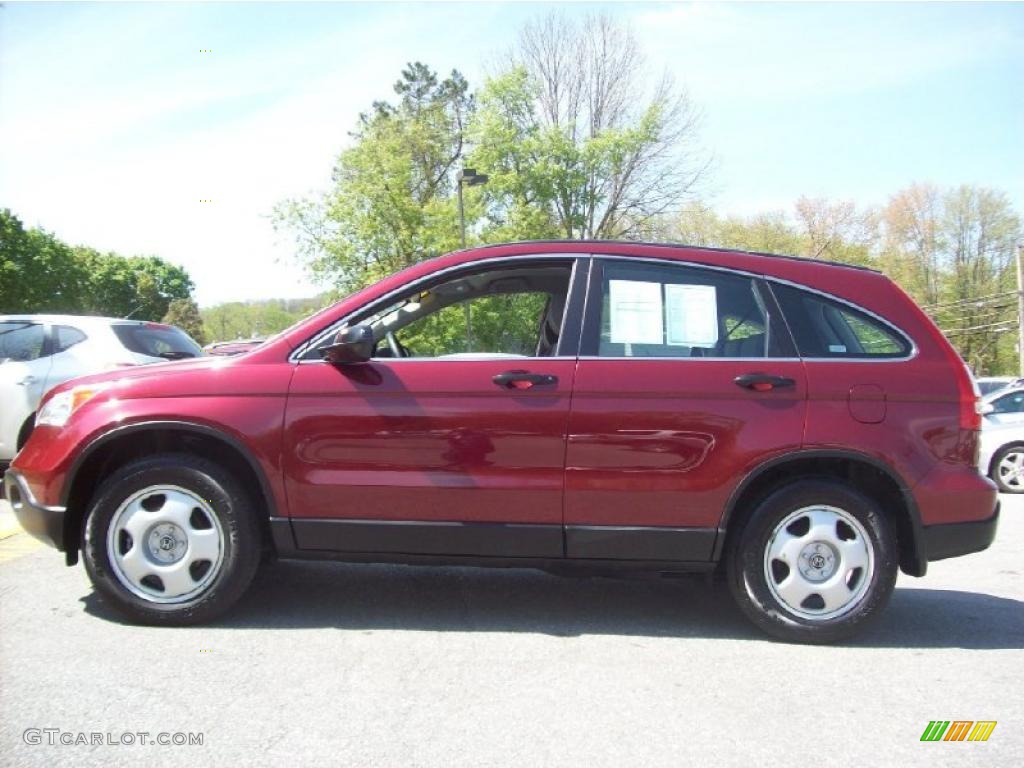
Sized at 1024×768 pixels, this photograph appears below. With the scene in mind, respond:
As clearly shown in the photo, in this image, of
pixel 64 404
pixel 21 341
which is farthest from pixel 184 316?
pixel 64 404

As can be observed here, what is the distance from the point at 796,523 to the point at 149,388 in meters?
3.08

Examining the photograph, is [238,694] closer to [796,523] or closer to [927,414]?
[796,523]

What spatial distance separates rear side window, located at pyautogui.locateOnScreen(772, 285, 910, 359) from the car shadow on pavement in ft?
4.52

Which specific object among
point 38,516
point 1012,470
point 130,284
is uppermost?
point 130,284

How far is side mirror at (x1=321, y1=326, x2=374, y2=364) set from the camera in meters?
3.90

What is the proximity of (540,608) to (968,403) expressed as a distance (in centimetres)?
231

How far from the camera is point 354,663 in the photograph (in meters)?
3.67

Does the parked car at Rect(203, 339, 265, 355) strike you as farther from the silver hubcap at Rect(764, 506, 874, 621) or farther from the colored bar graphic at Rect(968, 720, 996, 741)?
the colored bar graphic at Rect(968, 720, 996, 741)

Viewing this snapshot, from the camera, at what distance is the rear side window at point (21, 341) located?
26.0ft

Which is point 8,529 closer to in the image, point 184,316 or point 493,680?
point 493,680

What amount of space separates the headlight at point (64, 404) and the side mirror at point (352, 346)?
3.85ft

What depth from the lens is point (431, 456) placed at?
3951 millimetres

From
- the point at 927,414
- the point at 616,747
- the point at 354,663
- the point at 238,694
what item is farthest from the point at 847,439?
the point at 238,694

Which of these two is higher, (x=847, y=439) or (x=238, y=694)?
(x=847, y=439)
